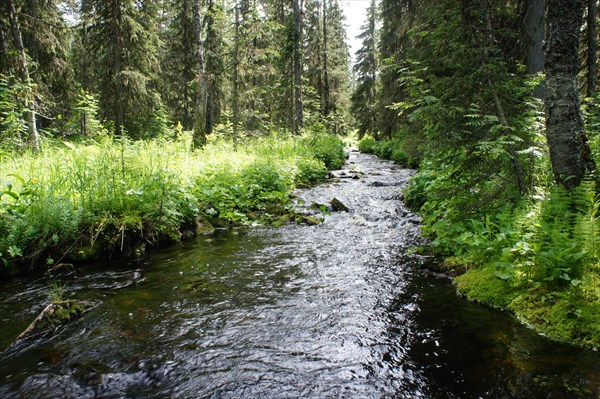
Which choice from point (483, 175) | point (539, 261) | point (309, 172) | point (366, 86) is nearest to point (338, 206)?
point (483, 175)

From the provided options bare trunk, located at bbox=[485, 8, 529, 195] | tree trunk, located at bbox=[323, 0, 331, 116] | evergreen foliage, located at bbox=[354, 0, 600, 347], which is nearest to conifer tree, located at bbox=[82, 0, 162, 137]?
tree trunk, located at bbox=[323, 0, 331, 116]

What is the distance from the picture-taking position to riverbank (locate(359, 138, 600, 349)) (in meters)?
3.29

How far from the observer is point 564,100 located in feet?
13.7

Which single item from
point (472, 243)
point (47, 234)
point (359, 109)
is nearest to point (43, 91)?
point (47, 234)

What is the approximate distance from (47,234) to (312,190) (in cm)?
869

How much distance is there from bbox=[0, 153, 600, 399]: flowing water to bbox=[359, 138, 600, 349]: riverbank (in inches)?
9.4

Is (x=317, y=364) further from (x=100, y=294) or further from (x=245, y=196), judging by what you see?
(x=245, y=196)

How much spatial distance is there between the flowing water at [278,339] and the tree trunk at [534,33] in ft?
27.1

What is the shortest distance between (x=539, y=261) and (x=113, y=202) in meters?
6.70

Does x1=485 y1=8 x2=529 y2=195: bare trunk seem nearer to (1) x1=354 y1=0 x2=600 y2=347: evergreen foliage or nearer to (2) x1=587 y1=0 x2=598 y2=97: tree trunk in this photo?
(1) x1=354 y1=0 x2=600 y2=347: evergreen foliage

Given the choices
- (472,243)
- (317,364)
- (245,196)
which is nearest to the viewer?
(317,364)

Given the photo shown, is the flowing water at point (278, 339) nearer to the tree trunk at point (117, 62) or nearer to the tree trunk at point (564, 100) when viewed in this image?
the tree trunk at point (564, 100)

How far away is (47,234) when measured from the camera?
5.40 m

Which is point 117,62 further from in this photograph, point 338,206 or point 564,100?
point 564,100
